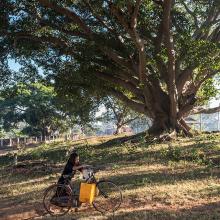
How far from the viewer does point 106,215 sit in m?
10.2

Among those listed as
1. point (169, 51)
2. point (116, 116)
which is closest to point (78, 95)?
point (169, 51)

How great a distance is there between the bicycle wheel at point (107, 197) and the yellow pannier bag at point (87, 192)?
193 mm

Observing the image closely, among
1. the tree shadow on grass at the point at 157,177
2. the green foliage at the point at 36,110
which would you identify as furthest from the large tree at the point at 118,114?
the tree shadow on grass at the point at 157,177

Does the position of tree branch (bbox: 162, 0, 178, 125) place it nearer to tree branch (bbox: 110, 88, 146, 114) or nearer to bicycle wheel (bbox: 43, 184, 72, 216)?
tree branch (bbox: 110, 88, 146, 114)

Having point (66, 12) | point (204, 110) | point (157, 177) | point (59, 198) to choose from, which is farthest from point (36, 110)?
point (59, 198)

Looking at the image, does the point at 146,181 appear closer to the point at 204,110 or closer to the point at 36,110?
the point at 204,110

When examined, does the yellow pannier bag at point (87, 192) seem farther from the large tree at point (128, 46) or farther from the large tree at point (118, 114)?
the large tree at point (118, 114)

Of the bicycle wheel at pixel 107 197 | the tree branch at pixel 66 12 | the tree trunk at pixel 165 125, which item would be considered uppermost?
the tree branch at pixel 66 12

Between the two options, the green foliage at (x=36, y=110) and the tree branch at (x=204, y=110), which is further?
the green foliage at (x=36, y=110)

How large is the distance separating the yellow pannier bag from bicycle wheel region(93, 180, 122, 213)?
19 centimetres

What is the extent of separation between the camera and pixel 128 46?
24625 mm

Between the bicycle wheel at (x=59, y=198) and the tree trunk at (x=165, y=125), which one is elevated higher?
the tree trunk at (x=165, y=125)

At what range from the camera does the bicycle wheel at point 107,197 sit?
10.6 metres

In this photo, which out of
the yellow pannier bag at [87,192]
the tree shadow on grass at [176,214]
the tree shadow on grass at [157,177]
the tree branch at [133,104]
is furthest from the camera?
the tree branch at [133,104]
